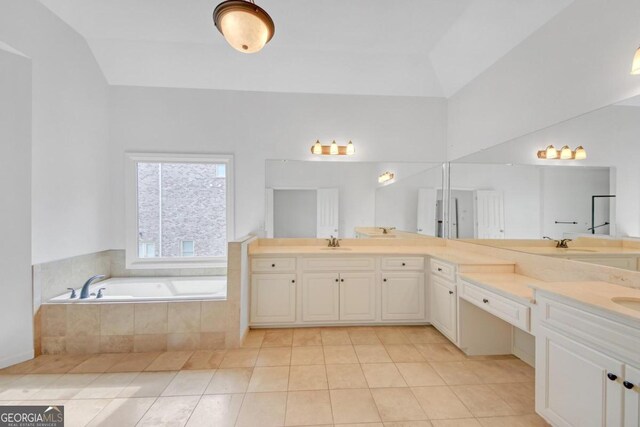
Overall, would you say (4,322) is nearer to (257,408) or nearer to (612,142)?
(257,408)

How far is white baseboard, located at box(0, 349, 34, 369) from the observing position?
2.16 meters

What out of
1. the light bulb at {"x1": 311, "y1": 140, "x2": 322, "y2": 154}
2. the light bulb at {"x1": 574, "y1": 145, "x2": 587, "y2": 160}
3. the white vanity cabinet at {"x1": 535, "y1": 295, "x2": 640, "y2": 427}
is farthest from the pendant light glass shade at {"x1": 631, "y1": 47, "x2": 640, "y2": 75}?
the light bulb at {"x1": 311, "y1": 140, "x2": 322, "y2": 154}

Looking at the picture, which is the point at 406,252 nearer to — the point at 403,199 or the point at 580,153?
the point at 403,199

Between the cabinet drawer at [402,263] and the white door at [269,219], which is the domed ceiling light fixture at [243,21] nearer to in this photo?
the white door at [269,219]

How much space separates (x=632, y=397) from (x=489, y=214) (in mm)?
1899

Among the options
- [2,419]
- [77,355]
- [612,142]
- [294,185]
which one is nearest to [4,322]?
[77,355]

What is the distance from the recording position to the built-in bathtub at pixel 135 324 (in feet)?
7.78

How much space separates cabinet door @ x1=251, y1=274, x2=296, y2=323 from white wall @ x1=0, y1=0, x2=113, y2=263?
187 cm

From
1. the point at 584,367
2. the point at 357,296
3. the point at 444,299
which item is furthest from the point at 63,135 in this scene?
the point at 584,367

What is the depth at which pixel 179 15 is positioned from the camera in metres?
2.49

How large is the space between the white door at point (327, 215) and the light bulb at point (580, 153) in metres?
2.22

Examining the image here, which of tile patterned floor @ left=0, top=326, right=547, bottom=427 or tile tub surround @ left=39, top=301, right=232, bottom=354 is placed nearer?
tile patterned floor @ left=0, top=326, right=547, bottom=427

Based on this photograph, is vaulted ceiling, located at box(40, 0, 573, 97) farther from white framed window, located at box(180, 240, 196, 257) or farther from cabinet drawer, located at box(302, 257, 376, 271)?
cabinet drawer, located at box(302, 257, 376, 271)

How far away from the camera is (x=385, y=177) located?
348cm
